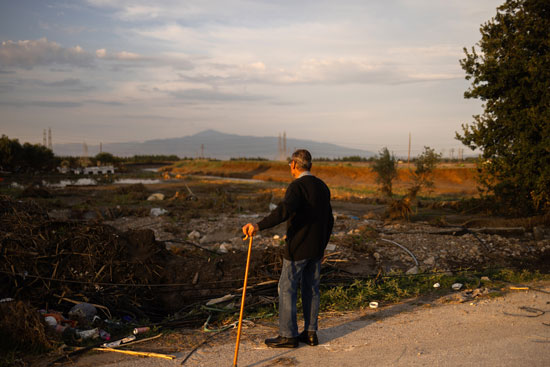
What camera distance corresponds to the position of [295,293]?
4.75 m

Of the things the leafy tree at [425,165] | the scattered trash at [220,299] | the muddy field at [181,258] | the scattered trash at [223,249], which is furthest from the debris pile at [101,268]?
the leafy tree at [425,165]

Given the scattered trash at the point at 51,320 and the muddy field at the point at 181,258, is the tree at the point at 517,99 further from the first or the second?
the scattered trash at the point at 51,320

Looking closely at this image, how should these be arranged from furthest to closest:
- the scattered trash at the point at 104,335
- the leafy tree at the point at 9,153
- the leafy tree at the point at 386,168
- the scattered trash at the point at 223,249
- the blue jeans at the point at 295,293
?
the leafy tree at the point at 9,153
the leafy tree at the point at 386,168
the scattered trash at the point at 223,249
the scattered trash at the point at 104,335
the blue jeans at the point at 295,293

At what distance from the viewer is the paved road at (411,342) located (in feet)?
14.6

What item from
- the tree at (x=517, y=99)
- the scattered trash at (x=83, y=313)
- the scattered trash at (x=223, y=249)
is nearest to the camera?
the scattered trash at (x=83, y=313)

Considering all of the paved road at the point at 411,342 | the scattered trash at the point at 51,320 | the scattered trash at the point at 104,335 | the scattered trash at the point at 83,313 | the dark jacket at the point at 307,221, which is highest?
the dark jacket at the point at 307,221

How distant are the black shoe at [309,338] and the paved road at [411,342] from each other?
8 cm

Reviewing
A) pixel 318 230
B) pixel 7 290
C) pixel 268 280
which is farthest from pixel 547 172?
pixel 7 290

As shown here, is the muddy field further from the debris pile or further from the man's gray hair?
the man's gray hair

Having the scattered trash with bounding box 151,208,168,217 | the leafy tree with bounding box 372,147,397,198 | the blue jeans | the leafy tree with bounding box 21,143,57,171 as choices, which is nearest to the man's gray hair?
the blue jeans

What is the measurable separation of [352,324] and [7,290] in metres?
5.16

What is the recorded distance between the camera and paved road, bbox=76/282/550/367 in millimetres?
4465

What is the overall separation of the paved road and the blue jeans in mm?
269

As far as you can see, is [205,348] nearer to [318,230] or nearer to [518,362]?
[318,230]
